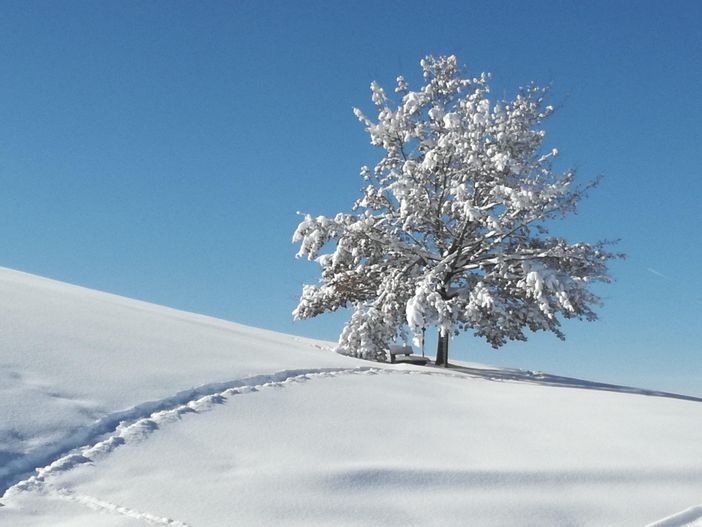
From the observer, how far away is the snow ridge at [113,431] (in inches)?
197

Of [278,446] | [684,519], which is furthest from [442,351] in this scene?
[684,519]

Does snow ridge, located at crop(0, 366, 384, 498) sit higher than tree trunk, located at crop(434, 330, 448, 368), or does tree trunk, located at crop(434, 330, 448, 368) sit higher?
tree trunk, located at crop(434, 330, 448, 368)

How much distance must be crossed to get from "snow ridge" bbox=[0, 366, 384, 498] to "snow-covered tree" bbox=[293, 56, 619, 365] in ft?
28.1

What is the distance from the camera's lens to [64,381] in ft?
21.3

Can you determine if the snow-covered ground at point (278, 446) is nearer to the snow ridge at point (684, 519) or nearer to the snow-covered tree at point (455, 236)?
the snow ridge at point (684, 519)

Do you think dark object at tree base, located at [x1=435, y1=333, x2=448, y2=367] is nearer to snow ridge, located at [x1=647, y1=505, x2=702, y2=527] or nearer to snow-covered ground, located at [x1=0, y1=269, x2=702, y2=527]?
snow-covered ground, located at [x1=0, y1=269, x2=702, y2=527]

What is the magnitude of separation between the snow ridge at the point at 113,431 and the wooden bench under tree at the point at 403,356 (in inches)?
384

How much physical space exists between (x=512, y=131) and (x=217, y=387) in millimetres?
12556

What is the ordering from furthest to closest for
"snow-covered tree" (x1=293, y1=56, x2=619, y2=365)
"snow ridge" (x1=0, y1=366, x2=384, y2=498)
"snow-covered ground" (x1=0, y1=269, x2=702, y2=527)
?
"snow-covered tree" (x1=293, y1=56, x2=619, y2=365)
"snow ridge" (x1=0, y1=366, x2=384, y2=498)
"snow-covered ground" (x1=0, y1=269, x2=702, y2=527)

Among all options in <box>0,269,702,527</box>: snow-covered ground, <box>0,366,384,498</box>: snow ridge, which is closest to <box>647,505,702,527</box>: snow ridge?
<box>0,269,702,527</box>: snow-covered ground

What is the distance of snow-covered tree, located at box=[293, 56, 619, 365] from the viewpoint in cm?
1609

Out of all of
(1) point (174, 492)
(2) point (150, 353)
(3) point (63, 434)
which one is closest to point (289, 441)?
(1) point (174, 492)

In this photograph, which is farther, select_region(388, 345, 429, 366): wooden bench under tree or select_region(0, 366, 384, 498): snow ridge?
select_region(388, 345, 429, 366): wooden bench under tree

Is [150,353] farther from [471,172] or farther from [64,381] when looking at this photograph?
[471,172]
